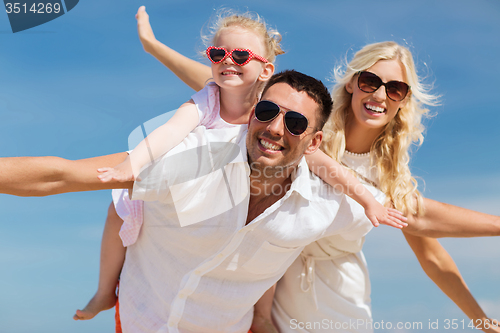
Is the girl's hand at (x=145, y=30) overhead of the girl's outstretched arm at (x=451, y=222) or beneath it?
overhead

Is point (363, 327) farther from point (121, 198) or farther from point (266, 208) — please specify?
point (121, 198)

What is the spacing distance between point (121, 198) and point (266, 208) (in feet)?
4.03

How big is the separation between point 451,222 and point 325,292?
4.46 ft

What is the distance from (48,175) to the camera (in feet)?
8.55

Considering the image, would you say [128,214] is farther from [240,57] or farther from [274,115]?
[240,57]

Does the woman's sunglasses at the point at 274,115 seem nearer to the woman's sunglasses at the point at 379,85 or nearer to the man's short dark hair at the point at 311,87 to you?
the man's short dark hair at the point at 311,87

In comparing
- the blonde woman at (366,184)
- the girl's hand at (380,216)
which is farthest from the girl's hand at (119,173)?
the blonde woman at (366,184)

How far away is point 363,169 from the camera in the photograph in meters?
4.22

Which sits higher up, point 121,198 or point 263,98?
point 263,98

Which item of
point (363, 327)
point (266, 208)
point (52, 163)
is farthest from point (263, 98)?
point (363, 327)

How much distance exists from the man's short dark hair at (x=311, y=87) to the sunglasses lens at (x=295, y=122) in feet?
0.71

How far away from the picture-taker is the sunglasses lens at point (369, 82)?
166 inches

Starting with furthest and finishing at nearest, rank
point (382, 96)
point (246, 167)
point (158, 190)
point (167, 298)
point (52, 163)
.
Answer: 1. point (382, 96)
2. point (167, 298)
3. point (246, 167)
4. point (158, 190)
5. point (52, 163)

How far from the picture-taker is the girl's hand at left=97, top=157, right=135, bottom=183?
9.05ft
